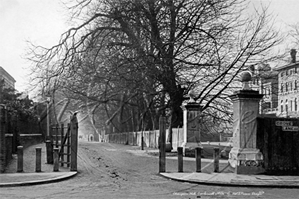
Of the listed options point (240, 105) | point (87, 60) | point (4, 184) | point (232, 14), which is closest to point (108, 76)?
point (87, 60)

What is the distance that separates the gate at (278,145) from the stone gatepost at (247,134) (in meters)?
0.19

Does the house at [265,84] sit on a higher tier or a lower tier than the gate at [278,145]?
higher

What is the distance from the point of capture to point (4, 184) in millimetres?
11164

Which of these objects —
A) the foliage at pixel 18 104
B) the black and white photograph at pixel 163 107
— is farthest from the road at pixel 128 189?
the foliage at pixel 18 104

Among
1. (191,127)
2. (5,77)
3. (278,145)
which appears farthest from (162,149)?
(5,77)

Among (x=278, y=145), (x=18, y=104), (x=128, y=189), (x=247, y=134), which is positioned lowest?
(x=128, y=189)

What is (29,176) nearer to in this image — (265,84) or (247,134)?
(247,134)

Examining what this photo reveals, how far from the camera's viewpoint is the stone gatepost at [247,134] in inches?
516

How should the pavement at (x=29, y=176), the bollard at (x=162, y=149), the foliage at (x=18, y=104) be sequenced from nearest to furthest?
the pavement at (x=29, y=176)
the bollard at (x=162, y=149)
the foliage at (x=18, y=104)

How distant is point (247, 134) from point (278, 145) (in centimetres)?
98

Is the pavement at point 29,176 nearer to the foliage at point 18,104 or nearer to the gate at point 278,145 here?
the gate at point 278,145

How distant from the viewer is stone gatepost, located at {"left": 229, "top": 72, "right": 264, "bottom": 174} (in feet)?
43.0

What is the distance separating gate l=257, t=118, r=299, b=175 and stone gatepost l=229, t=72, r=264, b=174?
194 mm

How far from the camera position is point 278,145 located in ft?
42.4
